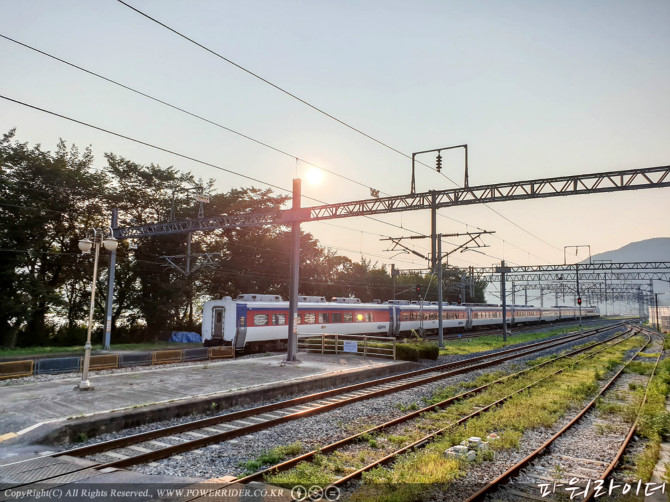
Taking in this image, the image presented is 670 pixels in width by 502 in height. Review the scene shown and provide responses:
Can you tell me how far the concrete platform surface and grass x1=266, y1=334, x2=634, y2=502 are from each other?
4.58 metres

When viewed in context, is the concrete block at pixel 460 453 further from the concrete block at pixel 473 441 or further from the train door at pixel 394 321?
the train door at pixel 394 321

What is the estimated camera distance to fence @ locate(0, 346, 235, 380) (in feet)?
50.1

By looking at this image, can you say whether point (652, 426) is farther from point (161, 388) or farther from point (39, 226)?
point (39, 226)

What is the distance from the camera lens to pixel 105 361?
17531 millimetres

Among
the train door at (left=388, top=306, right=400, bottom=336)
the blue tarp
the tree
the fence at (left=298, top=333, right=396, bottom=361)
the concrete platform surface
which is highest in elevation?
the tree

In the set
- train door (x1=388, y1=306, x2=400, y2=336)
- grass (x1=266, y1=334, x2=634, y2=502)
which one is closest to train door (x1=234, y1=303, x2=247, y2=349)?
grass (x1=266, y1=334, x2=634, y2=502)

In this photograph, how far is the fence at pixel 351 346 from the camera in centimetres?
2141

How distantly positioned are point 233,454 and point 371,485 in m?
2.86

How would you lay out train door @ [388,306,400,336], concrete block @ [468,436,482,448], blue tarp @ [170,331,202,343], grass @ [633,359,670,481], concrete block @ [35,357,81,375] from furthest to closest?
blue tarp @ [170,331,202,343]
train door @ [388,306,400,336]
concrete block @ [35,357,81,375]
concrete block @ [468,436,482,448]
grass @ [633,359,670,481]

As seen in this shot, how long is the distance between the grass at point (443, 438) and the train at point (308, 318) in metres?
9.46

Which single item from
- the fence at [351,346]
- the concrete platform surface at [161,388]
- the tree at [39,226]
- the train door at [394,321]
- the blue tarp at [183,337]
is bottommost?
the blue tarp at [183,337]

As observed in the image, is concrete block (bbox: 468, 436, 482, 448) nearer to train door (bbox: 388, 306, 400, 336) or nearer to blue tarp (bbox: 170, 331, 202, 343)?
train door (bbox: 388, 306, 400, 336)

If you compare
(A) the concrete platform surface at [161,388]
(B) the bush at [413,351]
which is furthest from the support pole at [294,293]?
(B) the bush at [413,351]

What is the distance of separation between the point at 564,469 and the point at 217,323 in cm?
1985
